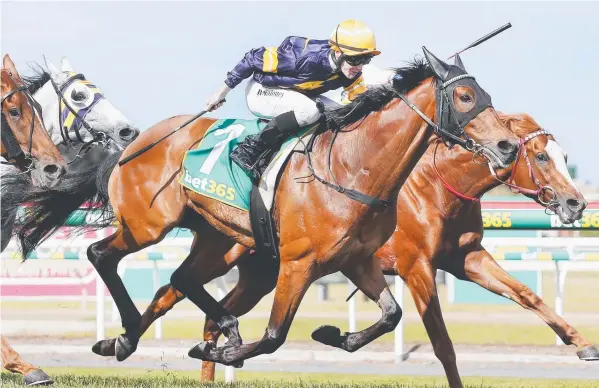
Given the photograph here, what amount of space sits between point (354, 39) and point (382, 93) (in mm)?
303

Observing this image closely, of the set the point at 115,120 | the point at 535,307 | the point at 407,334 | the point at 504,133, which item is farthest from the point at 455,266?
the point at 407,334

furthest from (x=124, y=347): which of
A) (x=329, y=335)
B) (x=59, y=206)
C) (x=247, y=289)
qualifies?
(x=329, y=335)

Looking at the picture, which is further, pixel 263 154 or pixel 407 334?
pixel 407 334

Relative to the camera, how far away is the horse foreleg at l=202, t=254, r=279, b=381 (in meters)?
6.85

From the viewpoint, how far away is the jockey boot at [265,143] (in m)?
5.57

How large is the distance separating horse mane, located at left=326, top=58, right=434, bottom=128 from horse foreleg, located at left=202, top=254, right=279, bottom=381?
5.36ft

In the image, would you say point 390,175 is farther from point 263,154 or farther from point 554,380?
point 554,380

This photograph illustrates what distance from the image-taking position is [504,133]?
4957 mm

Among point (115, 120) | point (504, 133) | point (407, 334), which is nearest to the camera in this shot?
point (504, 133)

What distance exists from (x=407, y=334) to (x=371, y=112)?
550cm

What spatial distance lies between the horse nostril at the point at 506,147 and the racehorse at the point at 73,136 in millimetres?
2804

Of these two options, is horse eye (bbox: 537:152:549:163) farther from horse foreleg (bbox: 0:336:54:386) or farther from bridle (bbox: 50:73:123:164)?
horse foreleg (bbox: 0:336:54:386)

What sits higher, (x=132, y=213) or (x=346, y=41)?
(x=346, y=41)

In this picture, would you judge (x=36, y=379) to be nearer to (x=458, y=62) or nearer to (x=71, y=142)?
(x=71, y=142)
